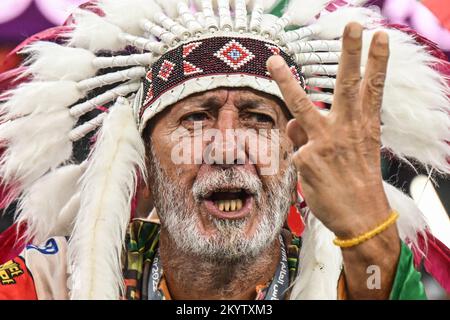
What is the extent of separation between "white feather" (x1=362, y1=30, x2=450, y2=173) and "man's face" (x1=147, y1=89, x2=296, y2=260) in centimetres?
44

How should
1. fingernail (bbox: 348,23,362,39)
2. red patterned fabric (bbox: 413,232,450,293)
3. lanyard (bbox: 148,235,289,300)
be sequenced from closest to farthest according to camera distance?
fingernail (bbox: 348,23,362,39) < lanyard (bbox: 148,235,289,300) < red patterned fabric (bbox: 413,232,450,293)

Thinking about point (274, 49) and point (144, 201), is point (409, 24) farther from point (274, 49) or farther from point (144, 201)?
point (144, 201)

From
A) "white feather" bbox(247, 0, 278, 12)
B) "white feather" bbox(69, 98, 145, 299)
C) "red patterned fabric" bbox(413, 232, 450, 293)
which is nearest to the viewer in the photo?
"white feather" bbox(69, 98, 145, 299)

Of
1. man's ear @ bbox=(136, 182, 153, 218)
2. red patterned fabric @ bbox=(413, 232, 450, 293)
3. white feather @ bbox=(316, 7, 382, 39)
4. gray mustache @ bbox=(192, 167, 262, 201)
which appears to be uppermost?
white feather @ bbox=(316, 7, 382, 39)

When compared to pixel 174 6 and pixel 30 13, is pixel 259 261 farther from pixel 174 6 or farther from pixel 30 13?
pixel 30 13

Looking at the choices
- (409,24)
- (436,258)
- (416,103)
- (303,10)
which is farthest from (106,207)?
(409,24)

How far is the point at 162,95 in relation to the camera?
2.77 metres

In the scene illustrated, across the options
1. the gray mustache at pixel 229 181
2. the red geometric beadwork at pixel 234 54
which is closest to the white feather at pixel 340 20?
the red geometric beadwork at pixel 234 54

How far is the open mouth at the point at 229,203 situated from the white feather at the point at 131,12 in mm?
784

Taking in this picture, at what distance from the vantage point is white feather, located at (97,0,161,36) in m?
2.92

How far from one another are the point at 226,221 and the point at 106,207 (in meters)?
0.42

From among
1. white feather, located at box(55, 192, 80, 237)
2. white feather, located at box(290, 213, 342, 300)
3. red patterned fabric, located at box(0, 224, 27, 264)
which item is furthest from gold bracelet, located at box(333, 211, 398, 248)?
red patterned fabric, located at box(0, 224, 27, 264)

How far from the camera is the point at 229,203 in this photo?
8.45 feet

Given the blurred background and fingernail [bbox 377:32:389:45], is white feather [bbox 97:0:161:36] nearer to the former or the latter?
the blurred background
